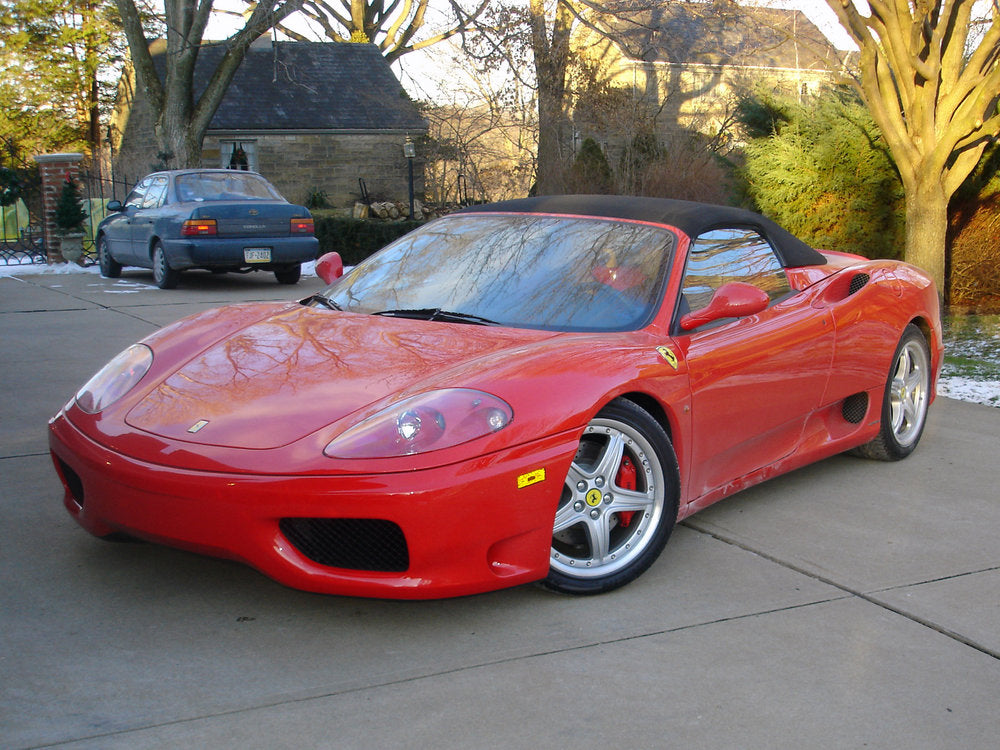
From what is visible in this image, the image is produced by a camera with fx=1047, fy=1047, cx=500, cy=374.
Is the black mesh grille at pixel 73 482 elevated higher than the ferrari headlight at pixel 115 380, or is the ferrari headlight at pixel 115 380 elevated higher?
the ferrari headlight at pixel 115 380

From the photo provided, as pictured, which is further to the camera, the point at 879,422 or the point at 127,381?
the point at 879,422

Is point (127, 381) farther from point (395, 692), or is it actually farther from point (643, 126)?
point (643, 126)

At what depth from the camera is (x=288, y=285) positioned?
1370 centimetres

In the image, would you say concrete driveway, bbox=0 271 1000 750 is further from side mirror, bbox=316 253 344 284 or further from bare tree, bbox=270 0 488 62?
bare tree, bbox=270 0 488 62

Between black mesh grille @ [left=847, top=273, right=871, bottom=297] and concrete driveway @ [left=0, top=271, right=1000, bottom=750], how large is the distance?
1055 millimetres

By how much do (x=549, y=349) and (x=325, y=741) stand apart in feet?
4.86

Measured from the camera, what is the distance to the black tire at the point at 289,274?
1363 centimetres

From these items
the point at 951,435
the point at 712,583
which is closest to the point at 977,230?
the point at 951,435

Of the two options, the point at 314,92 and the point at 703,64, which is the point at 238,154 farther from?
the point at 703,64

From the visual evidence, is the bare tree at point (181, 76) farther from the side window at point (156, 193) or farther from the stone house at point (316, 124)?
the stone house at point (316, 124)

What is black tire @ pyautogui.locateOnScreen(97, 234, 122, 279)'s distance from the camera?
14.5 meters

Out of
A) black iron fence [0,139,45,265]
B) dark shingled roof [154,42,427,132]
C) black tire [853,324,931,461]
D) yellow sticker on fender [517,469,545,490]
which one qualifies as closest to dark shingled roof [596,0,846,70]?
dark shingled roof [154,42,427,132]

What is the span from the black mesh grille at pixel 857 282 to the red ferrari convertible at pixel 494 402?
1 cm

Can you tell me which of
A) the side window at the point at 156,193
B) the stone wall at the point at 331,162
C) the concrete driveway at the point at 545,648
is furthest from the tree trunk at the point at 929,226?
the stone wall at the point at 331,162
